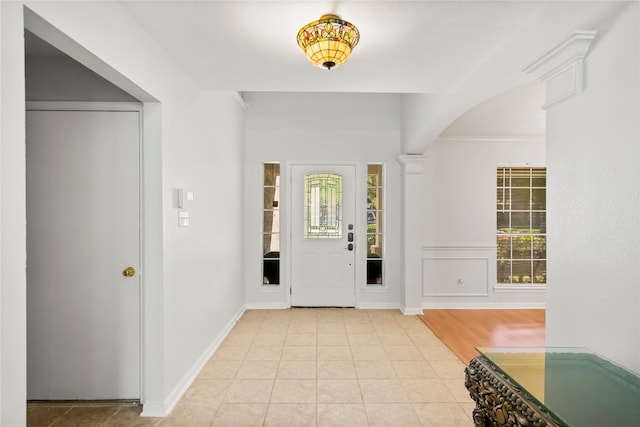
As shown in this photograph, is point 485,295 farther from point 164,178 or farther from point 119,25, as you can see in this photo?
point 119,25

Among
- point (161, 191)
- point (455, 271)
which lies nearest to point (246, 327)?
point (161, 191)

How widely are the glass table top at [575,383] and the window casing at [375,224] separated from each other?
368 cm

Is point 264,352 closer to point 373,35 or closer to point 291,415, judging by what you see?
point 291,415

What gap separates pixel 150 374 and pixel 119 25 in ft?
6.86

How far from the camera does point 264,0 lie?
1.77 m

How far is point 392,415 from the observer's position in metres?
2.38

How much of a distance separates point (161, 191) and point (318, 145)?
9.89 feet

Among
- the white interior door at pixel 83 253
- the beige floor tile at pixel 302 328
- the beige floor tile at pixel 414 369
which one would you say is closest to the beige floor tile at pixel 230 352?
the beige floor tile at pixel 302 328

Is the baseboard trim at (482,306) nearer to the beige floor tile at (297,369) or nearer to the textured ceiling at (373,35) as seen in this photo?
the beige floor tile at (297,369)

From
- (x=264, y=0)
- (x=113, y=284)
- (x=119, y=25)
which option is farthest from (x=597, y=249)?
(x=113, y=284)

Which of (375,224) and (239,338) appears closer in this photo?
(239,338)

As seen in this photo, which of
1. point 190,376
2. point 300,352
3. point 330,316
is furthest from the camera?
point 330,316

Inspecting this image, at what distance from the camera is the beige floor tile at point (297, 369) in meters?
2.94

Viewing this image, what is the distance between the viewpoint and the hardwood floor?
3.69 metres
